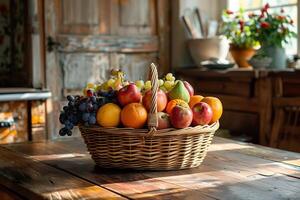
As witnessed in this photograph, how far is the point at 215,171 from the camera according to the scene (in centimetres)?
166

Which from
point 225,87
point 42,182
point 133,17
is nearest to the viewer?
point 42,182

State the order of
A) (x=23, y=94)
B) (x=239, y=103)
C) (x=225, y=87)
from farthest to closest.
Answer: (x=225, y=87) < (x=239, y=103) < (x=23, y=94)

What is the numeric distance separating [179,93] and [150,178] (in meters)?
0.29

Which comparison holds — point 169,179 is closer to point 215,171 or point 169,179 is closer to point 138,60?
point 215,171

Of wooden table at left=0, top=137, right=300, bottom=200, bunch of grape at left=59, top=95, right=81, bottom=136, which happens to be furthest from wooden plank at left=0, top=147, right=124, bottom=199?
bunch of grape at left=59, top=95, right=81, bottom=136

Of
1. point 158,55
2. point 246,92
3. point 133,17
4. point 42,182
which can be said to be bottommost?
point 42,182

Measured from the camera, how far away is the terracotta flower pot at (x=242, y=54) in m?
3.76

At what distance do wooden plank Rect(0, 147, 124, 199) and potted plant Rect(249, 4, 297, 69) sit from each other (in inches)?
83.1

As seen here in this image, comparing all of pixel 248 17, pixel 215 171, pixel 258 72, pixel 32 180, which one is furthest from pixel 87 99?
pixel 248 17

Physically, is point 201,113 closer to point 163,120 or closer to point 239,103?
point 163,120

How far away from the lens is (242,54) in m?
3.78

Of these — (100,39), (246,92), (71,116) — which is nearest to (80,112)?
(71,116)

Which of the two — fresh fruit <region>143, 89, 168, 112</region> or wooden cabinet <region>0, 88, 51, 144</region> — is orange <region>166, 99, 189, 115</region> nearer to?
fresh fruit <region>143, 89, 168, 112</region>

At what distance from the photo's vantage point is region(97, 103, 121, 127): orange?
1.62 m
